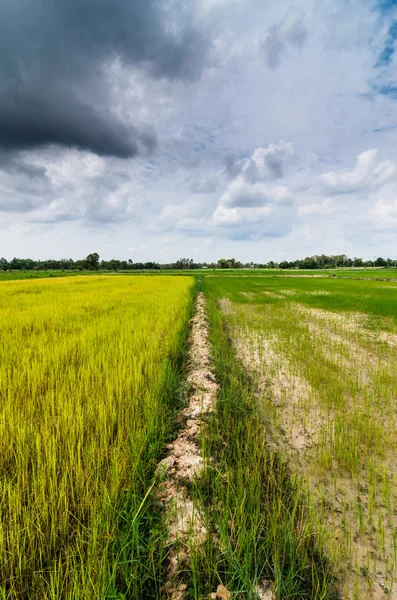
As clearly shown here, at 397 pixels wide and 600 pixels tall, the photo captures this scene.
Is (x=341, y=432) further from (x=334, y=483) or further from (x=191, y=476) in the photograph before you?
(x=191, y=476)

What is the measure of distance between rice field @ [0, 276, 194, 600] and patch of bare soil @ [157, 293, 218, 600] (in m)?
0.10

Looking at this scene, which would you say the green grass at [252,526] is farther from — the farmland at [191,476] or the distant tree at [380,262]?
the distant tree at [380,262]

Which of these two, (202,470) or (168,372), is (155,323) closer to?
(168,372)

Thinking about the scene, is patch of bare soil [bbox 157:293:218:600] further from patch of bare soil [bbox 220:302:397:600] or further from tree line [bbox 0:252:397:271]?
tree line [bbox 0:252:397:271]

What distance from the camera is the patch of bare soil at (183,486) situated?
142 centimetres

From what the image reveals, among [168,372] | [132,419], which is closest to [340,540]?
[132,419]

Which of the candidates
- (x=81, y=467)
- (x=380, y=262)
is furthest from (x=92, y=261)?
(x=380, y=262)

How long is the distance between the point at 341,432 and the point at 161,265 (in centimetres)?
12511

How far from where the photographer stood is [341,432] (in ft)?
9.64

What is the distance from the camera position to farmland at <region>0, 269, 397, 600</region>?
133 centimetres

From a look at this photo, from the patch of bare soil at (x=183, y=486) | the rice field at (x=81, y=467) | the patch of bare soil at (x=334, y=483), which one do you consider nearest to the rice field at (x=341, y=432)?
the patch of bare soil at (x=334, y=483)

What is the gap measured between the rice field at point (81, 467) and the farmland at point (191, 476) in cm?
1

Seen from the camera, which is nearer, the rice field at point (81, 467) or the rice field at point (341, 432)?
the rice field at point (81, 467)

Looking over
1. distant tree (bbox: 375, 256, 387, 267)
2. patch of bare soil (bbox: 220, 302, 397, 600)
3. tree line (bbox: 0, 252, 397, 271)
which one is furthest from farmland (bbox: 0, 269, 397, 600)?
distant tree (bbox: 375, 256, 387, 267)
